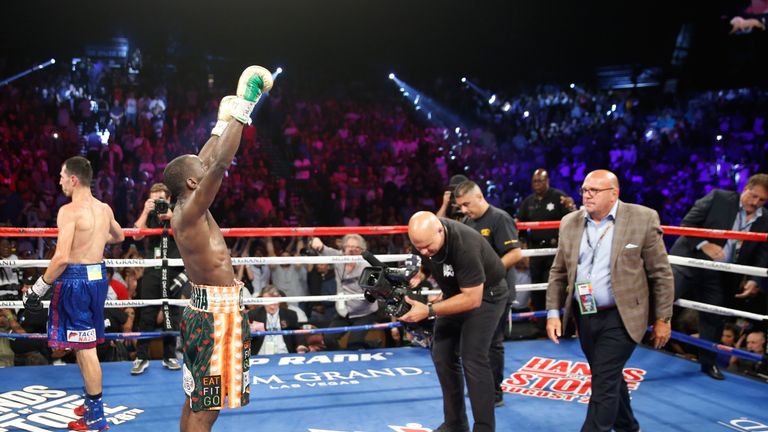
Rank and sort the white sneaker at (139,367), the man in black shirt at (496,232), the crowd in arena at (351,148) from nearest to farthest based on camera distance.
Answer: the man in black shirt at (496,232), the white sneaker at (139,367), the crowd in arena at (351,148)

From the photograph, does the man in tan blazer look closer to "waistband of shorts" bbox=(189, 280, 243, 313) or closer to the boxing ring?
the boxing ring

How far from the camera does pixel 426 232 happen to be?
2.81m

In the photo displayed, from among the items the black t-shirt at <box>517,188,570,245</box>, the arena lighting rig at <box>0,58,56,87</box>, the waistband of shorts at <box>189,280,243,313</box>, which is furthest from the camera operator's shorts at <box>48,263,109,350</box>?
the arena lighting rig at <box>0,58,56,87</box>

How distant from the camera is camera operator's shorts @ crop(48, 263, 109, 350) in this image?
140 inches

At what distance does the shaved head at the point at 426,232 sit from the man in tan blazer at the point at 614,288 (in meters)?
0.71

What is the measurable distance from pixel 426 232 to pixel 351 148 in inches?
378

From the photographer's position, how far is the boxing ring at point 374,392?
3604mm

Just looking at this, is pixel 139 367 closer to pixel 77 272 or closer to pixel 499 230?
pixel 77 272

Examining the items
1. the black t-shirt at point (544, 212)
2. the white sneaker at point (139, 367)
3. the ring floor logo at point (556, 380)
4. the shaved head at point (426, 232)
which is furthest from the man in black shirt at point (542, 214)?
the white sneaker at point (139, 367)

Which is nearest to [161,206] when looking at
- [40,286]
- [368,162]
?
[40,286]

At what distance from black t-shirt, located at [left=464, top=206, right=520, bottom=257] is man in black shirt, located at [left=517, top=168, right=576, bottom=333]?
1821 mm

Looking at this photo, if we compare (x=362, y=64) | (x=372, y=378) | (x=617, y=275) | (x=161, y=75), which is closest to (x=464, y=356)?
(x=617, y=275)

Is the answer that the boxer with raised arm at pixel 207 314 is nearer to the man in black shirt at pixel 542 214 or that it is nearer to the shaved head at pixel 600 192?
the shaved head at pixel 600 192

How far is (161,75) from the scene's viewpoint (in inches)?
499
